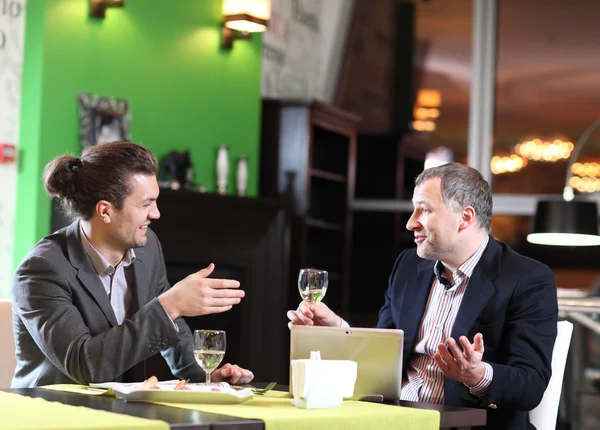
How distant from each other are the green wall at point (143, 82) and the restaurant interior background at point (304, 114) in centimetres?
1

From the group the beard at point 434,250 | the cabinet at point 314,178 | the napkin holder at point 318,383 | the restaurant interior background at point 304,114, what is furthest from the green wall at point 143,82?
the napkin holder at point 318,383

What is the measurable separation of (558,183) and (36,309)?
5.39 m

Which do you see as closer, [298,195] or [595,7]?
[298,195]

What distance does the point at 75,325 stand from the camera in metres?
2.66

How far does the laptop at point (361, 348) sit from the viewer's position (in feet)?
8.07

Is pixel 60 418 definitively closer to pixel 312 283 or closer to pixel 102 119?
pixel 312 283

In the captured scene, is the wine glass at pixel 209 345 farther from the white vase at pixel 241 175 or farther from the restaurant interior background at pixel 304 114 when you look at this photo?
the white vase at pixel 241 175

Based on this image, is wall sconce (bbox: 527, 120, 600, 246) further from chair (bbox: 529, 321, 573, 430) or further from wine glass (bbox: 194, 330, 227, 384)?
wine glass (bbox: 194, 330, 227, 384)

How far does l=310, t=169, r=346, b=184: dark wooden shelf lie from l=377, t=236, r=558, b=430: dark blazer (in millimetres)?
3952

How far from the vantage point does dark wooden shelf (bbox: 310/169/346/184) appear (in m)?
6.98

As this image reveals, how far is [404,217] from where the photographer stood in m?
7.83

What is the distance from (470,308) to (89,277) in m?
1.07

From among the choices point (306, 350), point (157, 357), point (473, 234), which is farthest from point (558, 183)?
point (306, 350)

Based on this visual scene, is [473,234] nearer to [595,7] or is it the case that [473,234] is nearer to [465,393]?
[465,393]
